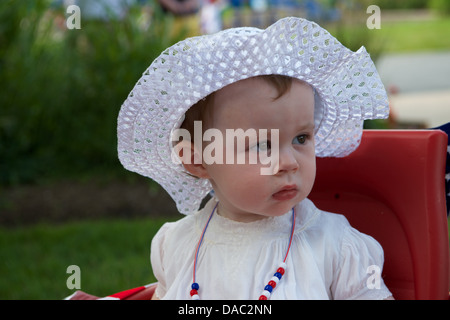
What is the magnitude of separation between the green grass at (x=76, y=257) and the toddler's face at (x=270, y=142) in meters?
1.60

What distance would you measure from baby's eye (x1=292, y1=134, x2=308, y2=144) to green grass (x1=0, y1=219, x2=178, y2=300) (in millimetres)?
1662

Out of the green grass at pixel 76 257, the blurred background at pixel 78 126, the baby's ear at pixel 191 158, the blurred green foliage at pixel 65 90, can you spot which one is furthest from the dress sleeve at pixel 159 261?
the blurred green foliage at pixel 65 90

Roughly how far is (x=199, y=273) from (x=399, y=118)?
416cm

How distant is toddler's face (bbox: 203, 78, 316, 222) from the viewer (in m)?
1.52

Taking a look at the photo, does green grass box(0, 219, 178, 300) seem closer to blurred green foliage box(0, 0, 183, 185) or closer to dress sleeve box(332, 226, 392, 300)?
blurred green foliage box(0, 0, 183, 185)

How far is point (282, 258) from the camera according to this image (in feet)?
5.32

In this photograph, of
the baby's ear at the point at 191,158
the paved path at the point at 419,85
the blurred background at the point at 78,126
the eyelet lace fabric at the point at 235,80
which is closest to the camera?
the eyelet lace fabric at the point at 235,80

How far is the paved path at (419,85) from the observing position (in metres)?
5.58

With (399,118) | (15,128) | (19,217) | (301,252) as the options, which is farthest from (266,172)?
(399,118)

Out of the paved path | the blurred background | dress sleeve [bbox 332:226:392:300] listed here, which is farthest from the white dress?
the paved path

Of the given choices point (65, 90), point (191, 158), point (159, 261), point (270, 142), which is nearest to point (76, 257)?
point (65, 90)

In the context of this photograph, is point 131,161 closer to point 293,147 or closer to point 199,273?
point 199,273

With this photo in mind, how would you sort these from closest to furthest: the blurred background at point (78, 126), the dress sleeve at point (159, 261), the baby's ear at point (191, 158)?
the baby's ear at point (191, 158), the dress sleeve at point (159, 261), the blurred background at point (78, 126)

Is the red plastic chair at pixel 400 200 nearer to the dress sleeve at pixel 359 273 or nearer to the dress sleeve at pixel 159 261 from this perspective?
the dress sleeve at pixel 359 273
